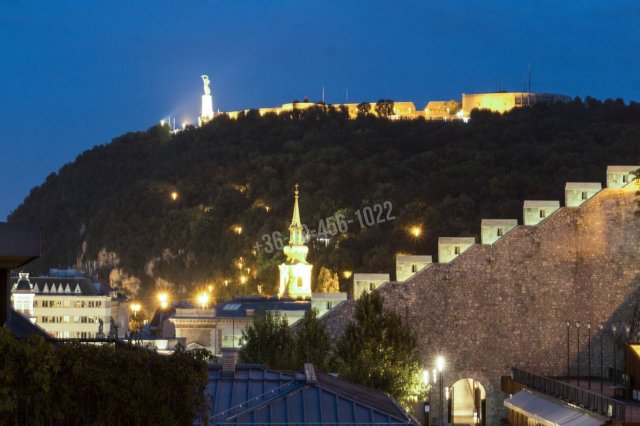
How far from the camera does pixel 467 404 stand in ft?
208

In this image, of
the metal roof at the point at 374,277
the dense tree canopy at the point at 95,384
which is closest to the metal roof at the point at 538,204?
the metal roof at the point at 374,277

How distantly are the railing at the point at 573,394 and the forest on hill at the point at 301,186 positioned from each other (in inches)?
1770

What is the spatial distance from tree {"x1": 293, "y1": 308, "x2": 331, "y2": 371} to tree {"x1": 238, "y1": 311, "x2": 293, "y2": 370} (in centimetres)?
26

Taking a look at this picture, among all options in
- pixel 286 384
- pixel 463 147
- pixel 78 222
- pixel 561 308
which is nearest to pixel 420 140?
pixel 463 147

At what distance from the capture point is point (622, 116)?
433 ft

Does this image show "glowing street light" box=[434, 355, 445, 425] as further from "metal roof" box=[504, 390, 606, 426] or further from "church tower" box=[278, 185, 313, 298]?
"church tower" box=[278, 185, 313, 298]

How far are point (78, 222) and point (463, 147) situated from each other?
58839mm

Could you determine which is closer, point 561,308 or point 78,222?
point 561,308

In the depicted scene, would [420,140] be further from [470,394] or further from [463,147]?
[470,394]

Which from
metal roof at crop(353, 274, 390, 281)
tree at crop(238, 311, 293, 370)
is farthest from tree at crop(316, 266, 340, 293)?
tree at crop(238, 311, 293, 370)

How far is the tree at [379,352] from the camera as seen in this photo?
47.2m

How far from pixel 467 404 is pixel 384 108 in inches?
3974

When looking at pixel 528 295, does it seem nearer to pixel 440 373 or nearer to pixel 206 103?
pixel 440 373

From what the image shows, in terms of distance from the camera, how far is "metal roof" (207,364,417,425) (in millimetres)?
28172
